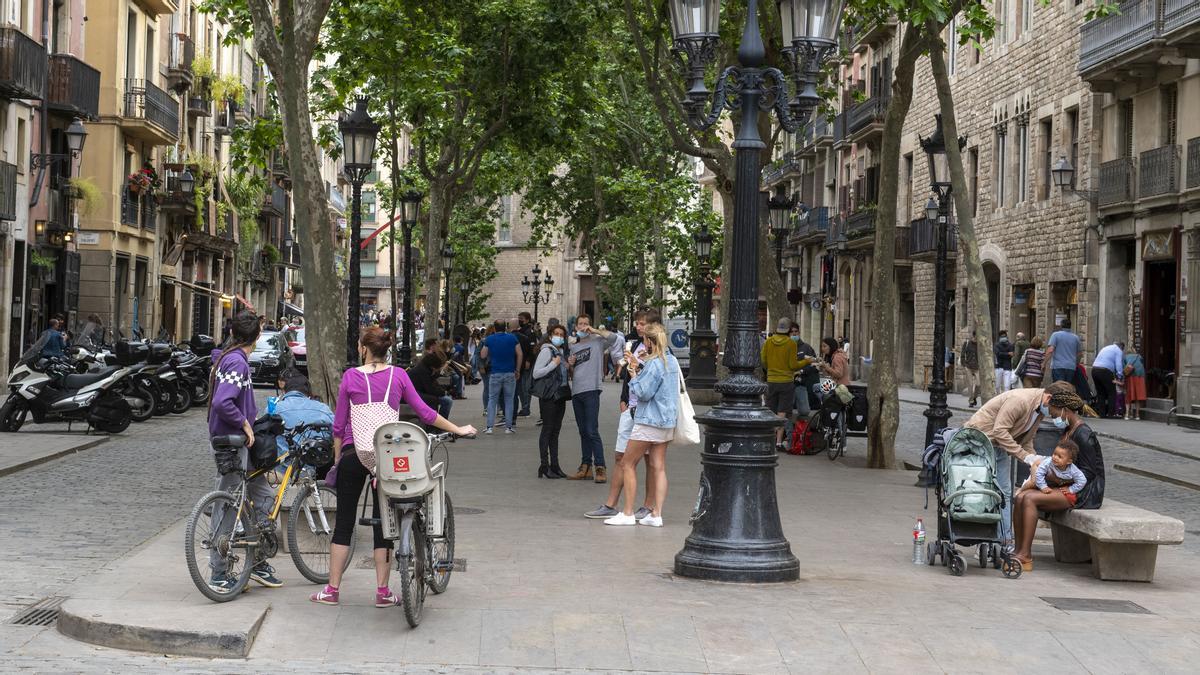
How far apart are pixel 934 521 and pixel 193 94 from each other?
A: 1663 inches

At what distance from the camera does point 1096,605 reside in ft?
33.6

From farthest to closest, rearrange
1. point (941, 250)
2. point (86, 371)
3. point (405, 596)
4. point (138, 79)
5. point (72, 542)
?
point (138, 79), point (86, 371), point (941, 250), point (72, 542), point (405, 596)

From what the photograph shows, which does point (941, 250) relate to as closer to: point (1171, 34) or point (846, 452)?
point (846, 452)

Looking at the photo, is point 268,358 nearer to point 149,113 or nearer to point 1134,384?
point 149,113

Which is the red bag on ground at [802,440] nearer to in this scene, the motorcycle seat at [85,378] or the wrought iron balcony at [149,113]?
the motorcycle seat at [85,378]

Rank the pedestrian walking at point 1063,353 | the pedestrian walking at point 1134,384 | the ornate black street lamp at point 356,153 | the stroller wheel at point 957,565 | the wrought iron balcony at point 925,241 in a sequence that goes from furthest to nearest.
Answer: the wrought iron balcony at point 925,241 → the pedestrian walking at point 1134,384 → the pedestrian walking at point 1063,353 → the ornate black street lamp at point 356,153 → the stroller wheel at point 957,565

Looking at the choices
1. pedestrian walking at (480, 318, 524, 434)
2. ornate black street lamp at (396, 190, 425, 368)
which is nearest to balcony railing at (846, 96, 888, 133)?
ornate black street lamp at (396, 190, 425, 368)

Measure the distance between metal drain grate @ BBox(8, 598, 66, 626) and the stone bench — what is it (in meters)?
6.36

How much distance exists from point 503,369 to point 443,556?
1419cm

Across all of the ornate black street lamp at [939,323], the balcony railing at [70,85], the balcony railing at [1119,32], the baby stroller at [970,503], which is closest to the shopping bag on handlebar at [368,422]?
the baby stroller at [970,503]

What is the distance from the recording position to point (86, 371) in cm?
2536

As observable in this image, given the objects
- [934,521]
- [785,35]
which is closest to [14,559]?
[785,35]

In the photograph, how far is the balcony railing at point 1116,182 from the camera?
3356 cm

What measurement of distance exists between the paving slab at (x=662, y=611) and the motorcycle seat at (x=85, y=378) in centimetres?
1108
